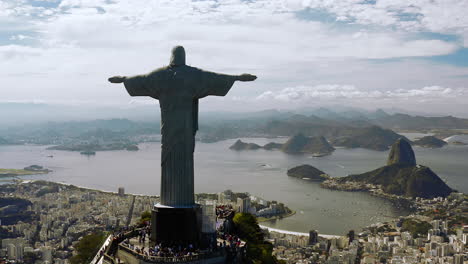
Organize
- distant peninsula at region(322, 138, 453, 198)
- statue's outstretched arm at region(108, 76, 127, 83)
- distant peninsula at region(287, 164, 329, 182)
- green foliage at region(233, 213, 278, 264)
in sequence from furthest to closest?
distant peninsula at region(287, 164, 329, 182)
distant peninsula at region(322, 138, 453, 198)
green foliage at region(233, 213, 278, 264)
statue's outstretched arm at region(108, 76, 127, 83)

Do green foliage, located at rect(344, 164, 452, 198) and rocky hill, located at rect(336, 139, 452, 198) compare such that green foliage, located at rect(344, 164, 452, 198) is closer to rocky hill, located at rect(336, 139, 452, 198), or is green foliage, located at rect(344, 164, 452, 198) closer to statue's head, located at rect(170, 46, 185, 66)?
rocky hill, located at rect(336, 139, 452, 198)

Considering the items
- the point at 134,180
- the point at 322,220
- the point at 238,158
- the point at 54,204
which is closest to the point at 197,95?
the point at 322,220

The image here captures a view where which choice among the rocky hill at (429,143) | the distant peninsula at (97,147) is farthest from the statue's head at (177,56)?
the rocky hill at (429,143)

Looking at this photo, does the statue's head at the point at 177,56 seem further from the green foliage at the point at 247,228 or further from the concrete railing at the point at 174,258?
the green foliage at the point at 247,228

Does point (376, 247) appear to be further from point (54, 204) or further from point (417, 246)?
point (54, 204)

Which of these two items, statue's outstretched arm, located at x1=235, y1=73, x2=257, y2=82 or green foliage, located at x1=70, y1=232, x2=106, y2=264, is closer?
statue's outstretched arm, located at x1=235, y1=73, x2=257, y2=82

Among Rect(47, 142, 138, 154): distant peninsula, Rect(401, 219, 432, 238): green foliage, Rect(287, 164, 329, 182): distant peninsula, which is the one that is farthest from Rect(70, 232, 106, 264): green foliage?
Rect(47, 142, 138, 154): distant peninsula
